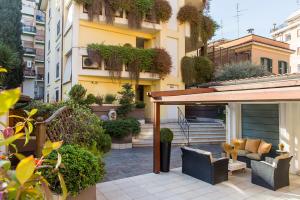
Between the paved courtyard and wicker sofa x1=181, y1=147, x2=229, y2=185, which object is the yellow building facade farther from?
wicker sofa x1=181, y1=147, x2=229, y2=185

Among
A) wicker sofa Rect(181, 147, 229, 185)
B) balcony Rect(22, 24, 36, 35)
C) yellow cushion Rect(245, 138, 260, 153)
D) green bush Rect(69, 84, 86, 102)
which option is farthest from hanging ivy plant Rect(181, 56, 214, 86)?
balcony Rect(22, 24, 36, 35)

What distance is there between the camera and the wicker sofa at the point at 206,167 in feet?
24.5

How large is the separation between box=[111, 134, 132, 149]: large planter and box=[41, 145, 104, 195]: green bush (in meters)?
8.19

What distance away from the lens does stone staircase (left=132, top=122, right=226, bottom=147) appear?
1480cm

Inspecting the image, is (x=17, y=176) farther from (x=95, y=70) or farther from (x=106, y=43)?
(x=106, y=43)

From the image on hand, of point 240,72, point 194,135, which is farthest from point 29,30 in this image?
point 194,135

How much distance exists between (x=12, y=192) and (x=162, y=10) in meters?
19.6

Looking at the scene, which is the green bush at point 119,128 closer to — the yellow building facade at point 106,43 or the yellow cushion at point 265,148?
the yellow building facade at point 106,43

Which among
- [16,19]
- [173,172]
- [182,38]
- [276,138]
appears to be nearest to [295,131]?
[276,138]

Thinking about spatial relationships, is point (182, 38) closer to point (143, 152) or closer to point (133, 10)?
point (133, 10)

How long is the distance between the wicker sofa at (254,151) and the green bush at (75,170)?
6.51m

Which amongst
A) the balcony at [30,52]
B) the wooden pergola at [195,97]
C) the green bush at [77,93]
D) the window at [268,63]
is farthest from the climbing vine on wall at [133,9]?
the balcony at [30,52]

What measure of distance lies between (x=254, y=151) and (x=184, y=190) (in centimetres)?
443

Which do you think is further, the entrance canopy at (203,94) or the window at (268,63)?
the window at (268,63)
